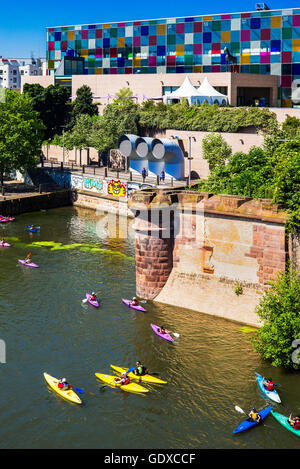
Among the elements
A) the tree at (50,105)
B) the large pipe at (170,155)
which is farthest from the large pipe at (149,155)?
the tree at (50,105)

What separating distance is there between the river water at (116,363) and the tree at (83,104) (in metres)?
54.9

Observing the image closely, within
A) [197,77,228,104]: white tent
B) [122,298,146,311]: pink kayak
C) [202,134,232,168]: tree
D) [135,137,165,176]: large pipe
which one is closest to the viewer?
[122,298,146,311]: pink kayak

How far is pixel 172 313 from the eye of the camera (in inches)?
1499

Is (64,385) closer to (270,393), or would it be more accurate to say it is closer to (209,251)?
(270,393)

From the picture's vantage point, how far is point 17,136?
2901 inches

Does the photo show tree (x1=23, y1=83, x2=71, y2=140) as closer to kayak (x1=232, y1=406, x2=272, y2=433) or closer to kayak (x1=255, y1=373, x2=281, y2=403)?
kayak (x1=255, y1=373, x2=281, y2=403)

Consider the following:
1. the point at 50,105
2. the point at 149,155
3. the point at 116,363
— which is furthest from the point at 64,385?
the point at 50,105

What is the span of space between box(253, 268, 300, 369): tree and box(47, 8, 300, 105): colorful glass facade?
7156 cm

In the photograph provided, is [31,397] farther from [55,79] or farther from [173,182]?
[55,79]

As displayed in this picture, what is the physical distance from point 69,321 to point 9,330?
378cm

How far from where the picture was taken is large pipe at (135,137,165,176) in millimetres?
72456

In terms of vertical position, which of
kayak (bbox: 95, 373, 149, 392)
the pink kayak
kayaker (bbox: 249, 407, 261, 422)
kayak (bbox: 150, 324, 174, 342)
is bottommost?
kayaker (bbox: 249, 407, 261, 422)

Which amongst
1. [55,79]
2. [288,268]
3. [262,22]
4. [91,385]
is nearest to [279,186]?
[288,268]

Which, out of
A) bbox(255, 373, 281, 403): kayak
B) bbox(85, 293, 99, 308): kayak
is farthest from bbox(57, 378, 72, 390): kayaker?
bbox(85, 293, 99, 308): kayak
